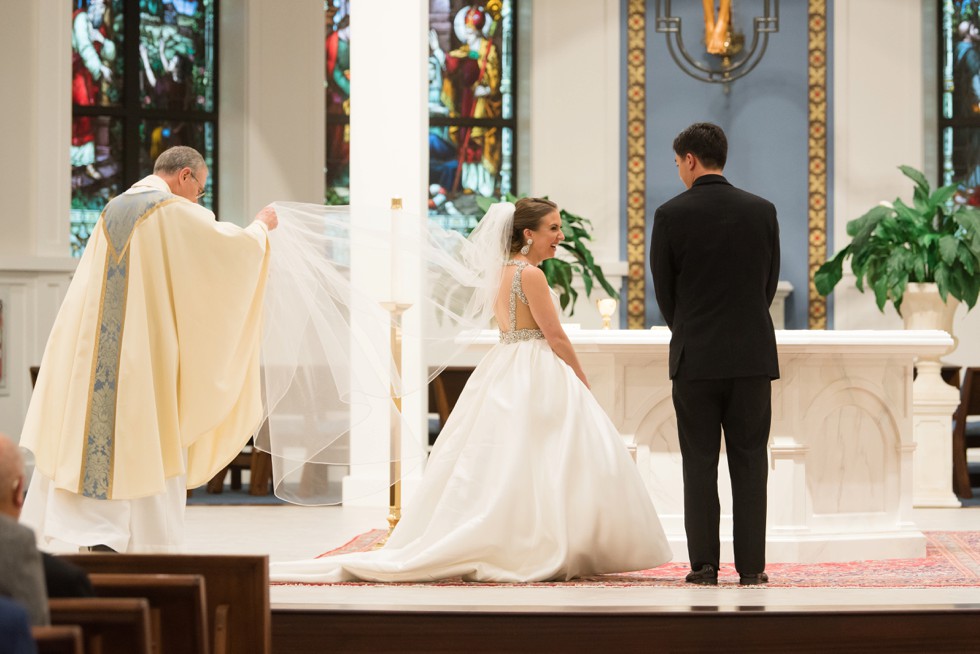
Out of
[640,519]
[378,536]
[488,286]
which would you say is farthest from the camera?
[378,536]

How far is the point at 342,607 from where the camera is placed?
3.77 metres

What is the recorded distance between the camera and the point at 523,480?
5066 millimetres

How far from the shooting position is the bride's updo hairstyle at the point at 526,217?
533cm

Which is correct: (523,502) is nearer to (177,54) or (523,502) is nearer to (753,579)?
(753,579)

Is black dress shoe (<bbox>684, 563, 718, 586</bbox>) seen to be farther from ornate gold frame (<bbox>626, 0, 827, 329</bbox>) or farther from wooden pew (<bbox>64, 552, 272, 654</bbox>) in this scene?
ornate gold frame (<bbox>626, 0, 827, 329</bbox>)

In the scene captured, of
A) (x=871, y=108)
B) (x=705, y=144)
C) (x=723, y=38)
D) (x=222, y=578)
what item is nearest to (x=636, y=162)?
(x=723, y=38)

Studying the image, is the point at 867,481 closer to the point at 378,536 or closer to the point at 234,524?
the point at 378,536

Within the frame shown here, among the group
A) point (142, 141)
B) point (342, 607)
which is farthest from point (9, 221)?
point (342, 607)

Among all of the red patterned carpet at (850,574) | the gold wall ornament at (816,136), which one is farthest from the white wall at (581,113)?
the red patterned carpet at (850,574)

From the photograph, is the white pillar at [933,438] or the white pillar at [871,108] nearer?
the white pillar at [933,438]

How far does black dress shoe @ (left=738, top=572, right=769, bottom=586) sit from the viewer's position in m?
4.77

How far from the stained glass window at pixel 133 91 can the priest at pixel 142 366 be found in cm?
655

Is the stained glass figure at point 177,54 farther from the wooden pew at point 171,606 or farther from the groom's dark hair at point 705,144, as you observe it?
the wooden pew at point 171,606

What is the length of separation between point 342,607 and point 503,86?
8715 mm
